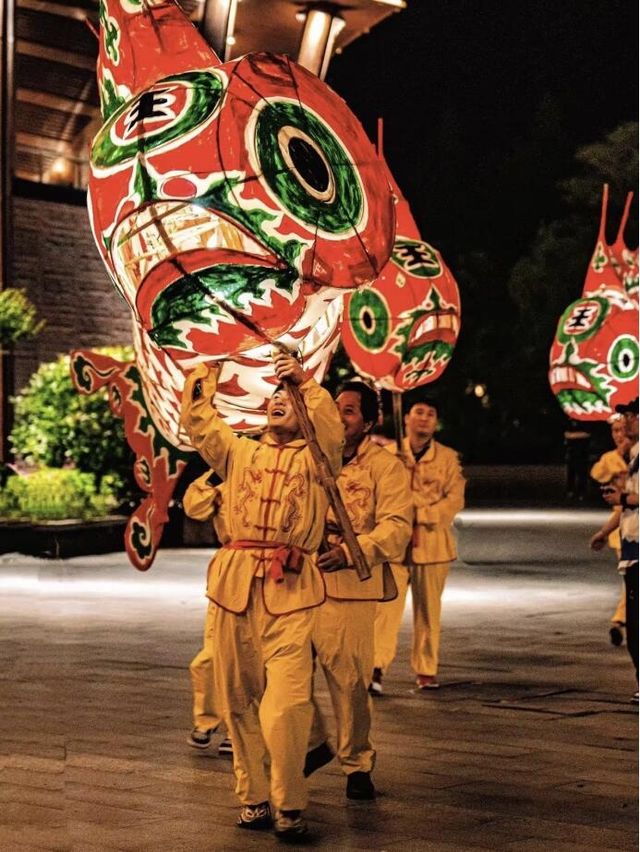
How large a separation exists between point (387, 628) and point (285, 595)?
364 cm

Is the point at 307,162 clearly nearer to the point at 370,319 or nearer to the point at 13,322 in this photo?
the point at 370,319

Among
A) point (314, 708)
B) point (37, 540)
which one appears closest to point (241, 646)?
point (314, 708)

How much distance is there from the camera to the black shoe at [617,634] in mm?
12180

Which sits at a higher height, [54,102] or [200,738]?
[54,102]

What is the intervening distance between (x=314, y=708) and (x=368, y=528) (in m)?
1.30

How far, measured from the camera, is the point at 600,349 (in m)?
15.0

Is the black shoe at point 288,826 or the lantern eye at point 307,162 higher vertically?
the lantern eye at point 307,162

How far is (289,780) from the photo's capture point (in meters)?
6.58

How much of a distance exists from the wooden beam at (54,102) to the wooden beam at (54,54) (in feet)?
1.63

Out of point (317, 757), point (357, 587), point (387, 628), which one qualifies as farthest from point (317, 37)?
point (317, 757)

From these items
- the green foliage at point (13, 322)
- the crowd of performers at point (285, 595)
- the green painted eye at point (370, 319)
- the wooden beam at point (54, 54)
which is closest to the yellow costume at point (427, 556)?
the green painted eye at point (370, 319)

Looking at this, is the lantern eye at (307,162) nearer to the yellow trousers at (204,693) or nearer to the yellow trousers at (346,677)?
the yellow trousers at (346,677)

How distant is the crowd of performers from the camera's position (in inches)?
264

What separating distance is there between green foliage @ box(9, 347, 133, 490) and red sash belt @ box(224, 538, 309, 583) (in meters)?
14.5
